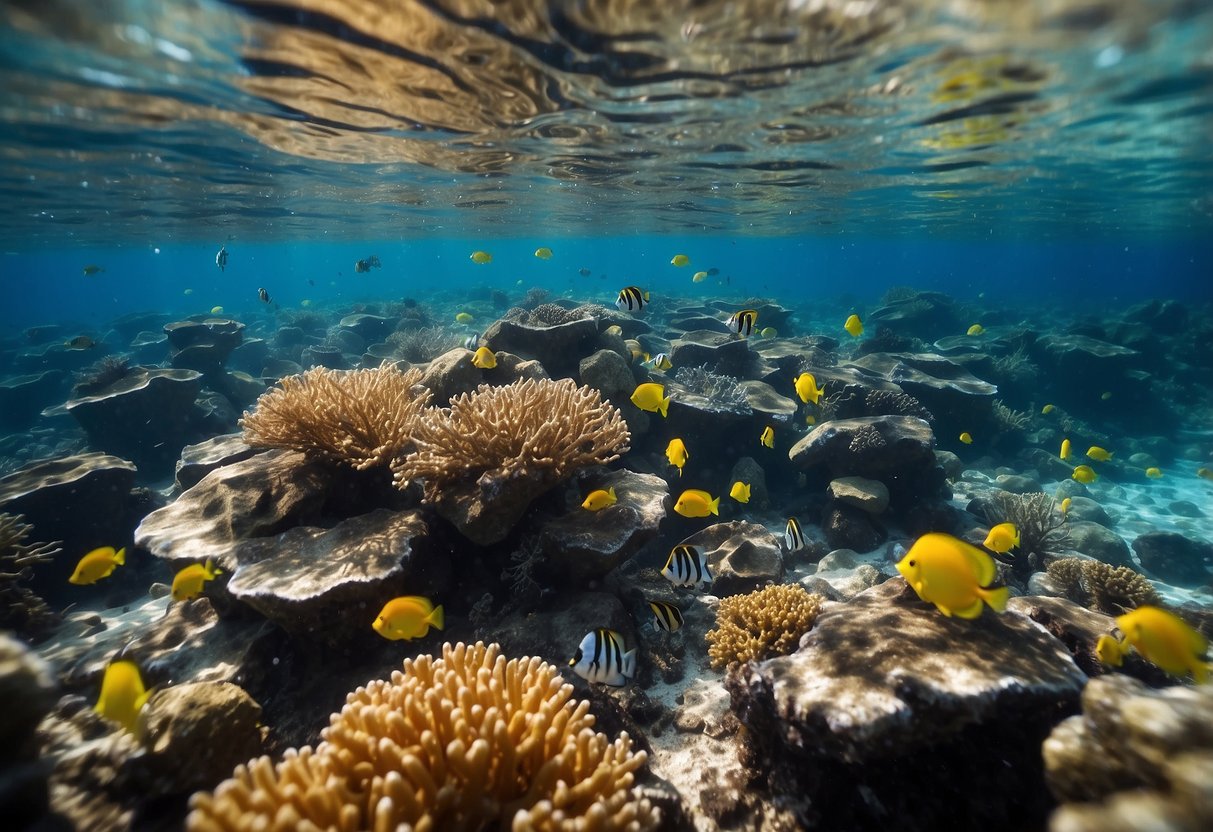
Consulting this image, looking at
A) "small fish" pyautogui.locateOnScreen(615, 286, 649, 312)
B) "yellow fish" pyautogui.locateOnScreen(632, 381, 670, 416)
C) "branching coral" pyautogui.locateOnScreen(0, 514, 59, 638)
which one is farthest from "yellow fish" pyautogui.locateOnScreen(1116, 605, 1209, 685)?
"branching coral" pyautogui.locateOnScreen(0, 514, 59, 638)

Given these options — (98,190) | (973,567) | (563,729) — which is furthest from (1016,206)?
(98,190)

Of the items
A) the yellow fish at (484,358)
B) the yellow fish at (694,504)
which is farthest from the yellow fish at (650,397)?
the yellow fish at (484,358)

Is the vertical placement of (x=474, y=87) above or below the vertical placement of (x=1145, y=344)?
above

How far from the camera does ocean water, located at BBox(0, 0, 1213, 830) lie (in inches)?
143

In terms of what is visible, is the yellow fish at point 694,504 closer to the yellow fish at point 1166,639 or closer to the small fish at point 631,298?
the small fish at point 631,298

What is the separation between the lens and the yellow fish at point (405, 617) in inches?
156

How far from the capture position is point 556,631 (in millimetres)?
5160

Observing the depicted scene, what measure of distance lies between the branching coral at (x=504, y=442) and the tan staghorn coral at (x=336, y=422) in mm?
328

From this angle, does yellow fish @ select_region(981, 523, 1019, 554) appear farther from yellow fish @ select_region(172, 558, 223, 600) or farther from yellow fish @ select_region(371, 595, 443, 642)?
yellow fish @ select_region(172, 558, 223, 600)

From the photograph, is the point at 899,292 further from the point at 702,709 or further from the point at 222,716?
the point at 222,716

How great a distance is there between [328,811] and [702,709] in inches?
134

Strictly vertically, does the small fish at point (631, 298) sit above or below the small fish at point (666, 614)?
above

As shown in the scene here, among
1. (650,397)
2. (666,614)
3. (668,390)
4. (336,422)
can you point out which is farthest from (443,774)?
(668,390)

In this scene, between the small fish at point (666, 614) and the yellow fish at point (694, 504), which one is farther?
the yellow fish at point (694, 504)
